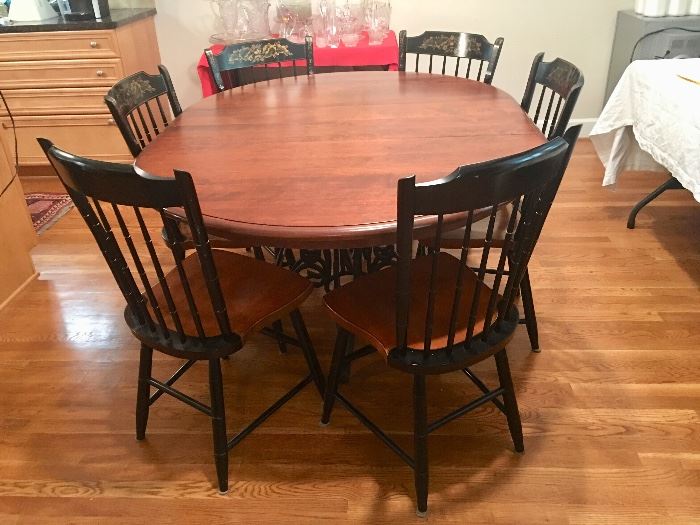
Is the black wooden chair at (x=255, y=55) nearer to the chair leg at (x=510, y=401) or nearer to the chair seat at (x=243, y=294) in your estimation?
the chair seat at (x=243, y=294)

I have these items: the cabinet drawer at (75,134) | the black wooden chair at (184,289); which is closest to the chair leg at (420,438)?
the black wooden chair at (184,289)

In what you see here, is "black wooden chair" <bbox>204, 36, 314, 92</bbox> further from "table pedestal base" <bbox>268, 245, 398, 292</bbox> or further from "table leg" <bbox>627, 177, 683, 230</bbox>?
"table leg" <bbox>627, 177, 683, 230</bbox>

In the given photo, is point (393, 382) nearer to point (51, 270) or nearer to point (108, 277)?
point (108, 277)

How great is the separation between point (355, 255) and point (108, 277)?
124cm

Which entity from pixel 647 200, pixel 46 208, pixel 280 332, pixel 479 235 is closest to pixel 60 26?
pixel 46 208

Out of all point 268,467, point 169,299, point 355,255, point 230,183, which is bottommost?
point 268,467

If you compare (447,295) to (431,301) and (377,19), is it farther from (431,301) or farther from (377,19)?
(377,19)

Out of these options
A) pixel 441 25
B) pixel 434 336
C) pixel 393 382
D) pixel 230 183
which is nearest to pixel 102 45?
pixel 441 25

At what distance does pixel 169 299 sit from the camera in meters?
1.25

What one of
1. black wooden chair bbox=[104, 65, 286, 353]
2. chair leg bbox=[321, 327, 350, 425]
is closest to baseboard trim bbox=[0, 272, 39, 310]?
black wooden chair bbox=[104, 65, 286, 353]

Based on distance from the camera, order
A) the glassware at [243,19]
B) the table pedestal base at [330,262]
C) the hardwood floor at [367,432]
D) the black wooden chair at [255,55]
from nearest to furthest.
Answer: the hardwood floor at [367,432] < the table pedestal base at [330,262] < the black wooden chair at [255,55] < the glassware at [243,19]

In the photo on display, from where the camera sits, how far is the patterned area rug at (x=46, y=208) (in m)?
2.95

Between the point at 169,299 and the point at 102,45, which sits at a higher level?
the point at 102,45

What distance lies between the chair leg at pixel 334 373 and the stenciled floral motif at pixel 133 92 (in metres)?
1.03
